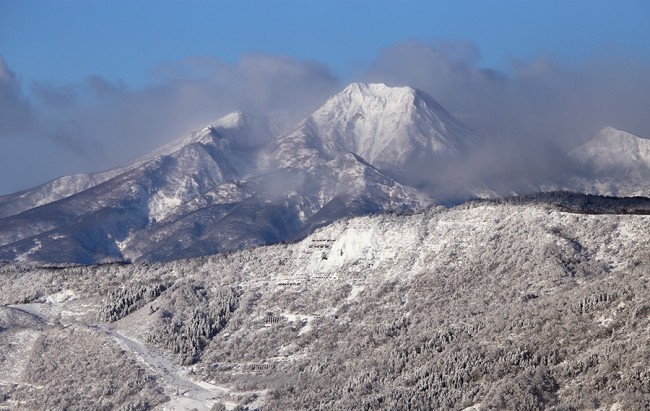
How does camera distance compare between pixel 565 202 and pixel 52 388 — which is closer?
pixel 52 388

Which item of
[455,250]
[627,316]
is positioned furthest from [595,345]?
[455,250]

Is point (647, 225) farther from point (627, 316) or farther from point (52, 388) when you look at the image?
point (52, 388)

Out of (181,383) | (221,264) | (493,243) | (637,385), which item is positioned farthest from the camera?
(221,264)

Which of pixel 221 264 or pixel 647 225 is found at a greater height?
pixel 221 264

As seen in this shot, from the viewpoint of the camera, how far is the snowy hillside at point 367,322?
132m

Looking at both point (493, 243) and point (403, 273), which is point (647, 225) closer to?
point (493, 243)

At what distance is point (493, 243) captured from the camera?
165 metres

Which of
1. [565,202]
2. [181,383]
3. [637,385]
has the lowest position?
[637,385]

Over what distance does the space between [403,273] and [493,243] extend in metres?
11.7

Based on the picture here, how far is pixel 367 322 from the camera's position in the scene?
519ft

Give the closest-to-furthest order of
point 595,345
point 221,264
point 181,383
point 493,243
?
point 595,345, point 181,383, point 493,243, point 221,264

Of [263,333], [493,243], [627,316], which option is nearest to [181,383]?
[263,333]

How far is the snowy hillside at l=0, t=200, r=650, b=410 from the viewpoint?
131750 mm

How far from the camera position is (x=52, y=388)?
158 m
